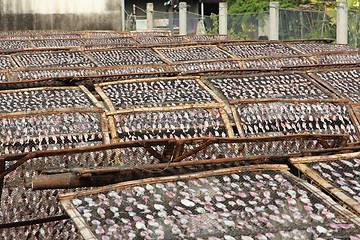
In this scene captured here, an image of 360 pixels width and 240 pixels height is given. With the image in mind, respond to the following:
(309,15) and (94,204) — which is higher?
(309,15)

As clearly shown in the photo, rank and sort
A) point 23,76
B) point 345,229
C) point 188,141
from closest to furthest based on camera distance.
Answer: point 345,229, point 188,141, point 23,76

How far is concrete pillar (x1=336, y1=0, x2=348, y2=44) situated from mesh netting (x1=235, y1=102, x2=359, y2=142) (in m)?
10.5

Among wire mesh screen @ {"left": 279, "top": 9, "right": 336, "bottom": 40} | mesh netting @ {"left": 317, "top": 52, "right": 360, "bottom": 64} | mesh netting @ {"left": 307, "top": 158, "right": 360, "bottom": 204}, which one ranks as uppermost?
wire mesh screen @ {"left": 279, "top": 9, "right": 336, "bottom": 40}

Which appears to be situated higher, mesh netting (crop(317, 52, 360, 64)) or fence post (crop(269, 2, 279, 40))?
fence post (crop(269, 2, 279, 40))

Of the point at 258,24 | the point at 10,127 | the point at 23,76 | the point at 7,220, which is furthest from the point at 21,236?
the point at 258,24

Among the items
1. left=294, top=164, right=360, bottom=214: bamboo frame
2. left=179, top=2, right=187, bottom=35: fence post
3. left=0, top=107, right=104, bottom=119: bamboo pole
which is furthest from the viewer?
left=179, top=2, right=187, bottom=35: fence post

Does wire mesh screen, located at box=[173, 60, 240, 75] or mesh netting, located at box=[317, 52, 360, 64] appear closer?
wire mesh screen, located at box=[173, 60, 240, 75]

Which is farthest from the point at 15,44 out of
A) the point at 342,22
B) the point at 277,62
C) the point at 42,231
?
the point at 42,231

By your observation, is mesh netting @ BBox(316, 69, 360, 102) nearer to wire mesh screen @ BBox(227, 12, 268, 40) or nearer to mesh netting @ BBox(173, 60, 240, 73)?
mesh netting @ BBox(173, 60, 240, 73)

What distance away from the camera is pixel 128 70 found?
1219 cm

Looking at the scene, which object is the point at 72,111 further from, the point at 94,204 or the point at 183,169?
the point at 94,204

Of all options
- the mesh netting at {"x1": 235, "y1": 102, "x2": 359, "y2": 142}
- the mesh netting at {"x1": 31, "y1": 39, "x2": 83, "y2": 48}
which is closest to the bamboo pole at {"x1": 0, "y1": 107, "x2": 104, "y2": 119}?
the mesh netting at {"x1": 235, "y1": 102, "x2": 359, "y2": 142}

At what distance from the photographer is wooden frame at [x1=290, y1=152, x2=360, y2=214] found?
4.76m

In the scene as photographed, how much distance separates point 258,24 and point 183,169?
64.5 ft
